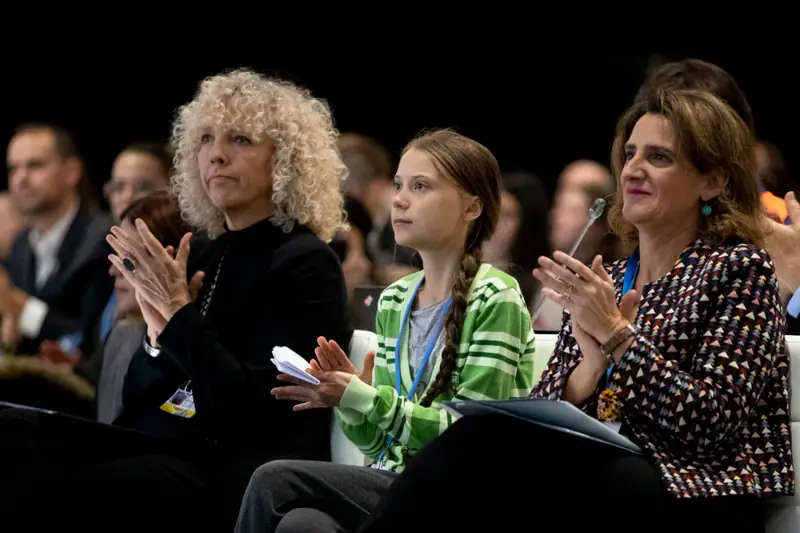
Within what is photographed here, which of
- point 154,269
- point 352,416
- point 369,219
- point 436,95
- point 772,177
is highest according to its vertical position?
point 436,95

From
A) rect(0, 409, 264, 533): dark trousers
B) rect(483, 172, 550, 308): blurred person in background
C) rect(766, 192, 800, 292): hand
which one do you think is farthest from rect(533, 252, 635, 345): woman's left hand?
rect(483, 172, 550, 308): blurred person in background

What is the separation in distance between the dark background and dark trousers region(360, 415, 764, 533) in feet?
11.6

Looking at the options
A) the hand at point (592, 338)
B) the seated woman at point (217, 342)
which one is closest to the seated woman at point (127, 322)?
the seated woman at point (217, 342)

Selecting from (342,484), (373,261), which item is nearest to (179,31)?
(373,261)

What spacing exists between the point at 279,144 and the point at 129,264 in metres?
0.48

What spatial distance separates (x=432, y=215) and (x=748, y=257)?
25.6 inches

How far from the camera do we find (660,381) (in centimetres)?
193

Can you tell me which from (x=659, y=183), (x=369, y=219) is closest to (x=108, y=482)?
(x=659, y=183)

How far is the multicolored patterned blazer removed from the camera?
1923 millimetres

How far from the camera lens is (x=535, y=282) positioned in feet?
11.5

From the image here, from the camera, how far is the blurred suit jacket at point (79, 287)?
424 centimetres

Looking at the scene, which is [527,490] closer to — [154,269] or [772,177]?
[154,269]

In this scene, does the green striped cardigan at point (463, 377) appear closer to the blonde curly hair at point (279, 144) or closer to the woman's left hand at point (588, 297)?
the woman's left hand at point (588, 297)

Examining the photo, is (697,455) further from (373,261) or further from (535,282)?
(373,261)
